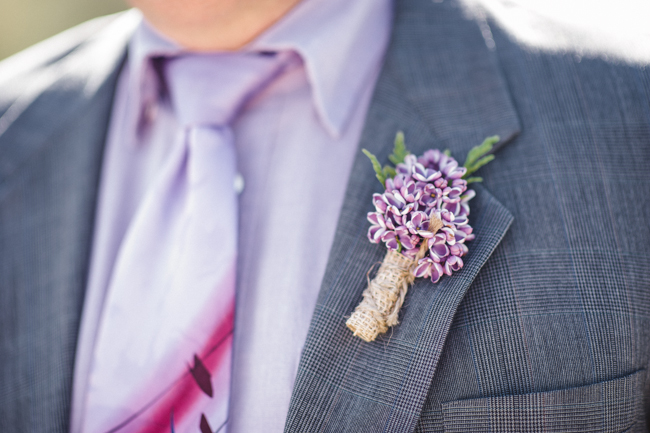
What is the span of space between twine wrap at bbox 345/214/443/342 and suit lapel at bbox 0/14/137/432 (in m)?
0.84

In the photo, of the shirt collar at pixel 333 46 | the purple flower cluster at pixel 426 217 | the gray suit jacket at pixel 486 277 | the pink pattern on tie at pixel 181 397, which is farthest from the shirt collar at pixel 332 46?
the pink pattern on tie at pixel 181 397

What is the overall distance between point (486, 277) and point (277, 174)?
0.63m

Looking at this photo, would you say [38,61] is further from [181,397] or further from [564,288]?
[564,288]

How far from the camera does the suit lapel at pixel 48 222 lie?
47.2 inches

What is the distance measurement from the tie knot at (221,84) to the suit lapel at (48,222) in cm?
37

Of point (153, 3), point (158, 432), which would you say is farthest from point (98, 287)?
point (153, 3)

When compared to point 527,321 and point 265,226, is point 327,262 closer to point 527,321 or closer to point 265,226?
point 265,226

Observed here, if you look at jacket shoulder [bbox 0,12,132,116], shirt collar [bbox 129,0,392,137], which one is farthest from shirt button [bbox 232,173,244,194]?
jacket shoulder [bbox 0,12,132,116]

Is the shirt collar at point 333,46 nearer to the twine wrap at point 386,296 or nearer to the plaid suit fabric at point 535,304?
the plaid suit fabric at point 535,304

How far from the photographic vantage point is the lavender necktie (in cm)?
103

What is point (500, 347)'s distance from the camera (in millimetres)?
913

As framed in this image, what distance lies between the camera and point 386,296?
36.7 inches

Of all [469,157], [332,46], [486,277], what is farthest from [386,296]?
[332,46]

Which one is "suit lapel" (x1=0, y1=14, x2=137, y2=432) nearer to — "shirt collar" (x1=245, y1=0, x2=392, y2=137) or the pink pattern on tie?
the pink pattern on tie
